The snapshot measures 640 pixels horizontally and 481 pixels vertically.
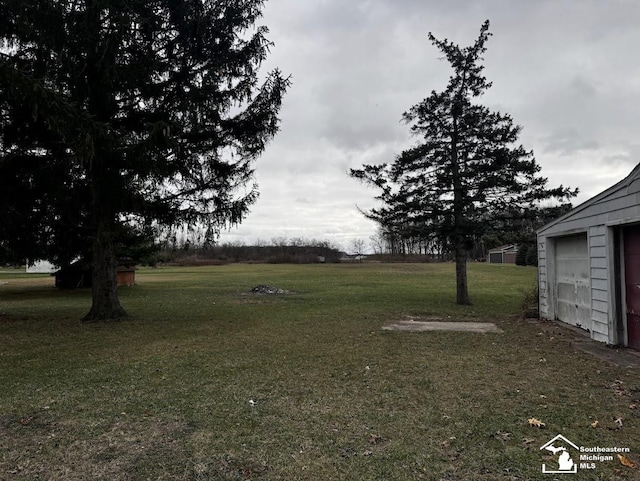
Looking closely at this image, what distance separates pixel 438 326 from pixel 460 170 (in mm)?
6205

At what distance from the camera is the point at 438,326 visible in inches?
380

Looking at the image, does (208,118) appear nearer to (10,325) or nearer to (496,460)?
(10,325)

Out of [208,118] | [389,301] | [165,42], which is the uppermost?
[165,42]

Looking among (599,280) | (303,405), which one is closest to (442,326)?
(599,280)

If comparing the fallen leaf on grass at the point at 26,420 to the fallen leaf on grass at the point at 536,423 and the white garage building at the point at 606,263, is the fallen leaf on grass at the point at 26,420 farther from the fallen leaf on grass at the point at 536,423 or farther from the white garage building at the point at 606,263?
the white garage building at the point at 606,263

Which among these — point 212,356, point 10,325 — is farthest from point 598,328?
point 10,325

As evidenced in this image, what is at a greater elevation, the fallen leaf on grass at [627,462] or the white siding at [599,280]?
the white siding at [599,280]

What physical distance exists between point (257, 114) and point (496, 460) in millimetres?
9285

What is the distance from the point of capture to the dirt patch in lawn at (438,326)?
9.21 m

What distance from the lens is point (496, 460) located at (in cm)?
311

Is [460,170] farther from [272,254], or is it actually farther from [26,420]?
[272,254]

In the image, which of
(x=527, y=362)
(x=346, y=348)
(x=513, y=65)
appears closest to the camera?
(x=527, y=362)

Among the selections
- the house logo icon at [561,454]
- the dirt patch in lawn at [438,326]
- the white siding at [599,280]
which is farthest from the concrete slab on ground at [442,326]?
the house logo icon at [561,454]

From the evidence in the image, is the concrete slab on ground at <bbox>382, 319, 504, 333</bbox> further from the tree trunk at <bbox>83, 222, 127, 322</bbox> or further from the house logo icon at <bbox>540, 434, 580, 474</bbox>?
the tree trunk at <bbox>83, 222, 127, 322</bbox>
